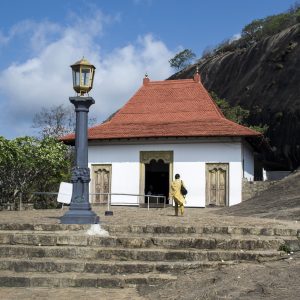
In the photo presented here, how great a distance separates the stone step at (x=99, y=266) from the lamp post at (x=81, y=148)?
2249 mm

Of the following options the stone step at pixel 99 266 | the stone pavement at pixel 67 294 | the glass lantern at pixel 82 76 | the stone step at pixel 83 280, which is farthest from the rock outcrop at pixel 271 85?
the stone pavement at pixel 67 294

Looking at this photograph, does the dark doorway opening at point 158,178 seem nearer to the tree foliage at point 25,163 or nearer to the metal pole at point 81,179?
the tree foliage at point 25,163

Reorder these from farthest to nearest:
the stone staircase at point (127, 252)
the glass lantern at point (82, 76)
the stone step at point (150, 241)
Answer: the glass lantern at point (82, 76)
the stone step at point (150, 241)
the stone staircase at point (127, 252)

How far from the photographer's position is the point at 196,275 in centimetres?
706

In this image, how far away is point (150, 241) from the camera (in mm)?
8148

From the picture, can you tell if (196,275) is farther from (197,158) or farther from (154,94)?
(154,94)

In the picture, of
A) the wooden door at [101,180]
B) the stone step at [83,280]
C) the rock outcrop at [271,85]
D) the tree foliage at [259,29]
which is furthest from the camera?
the tree foliage at [259,29]

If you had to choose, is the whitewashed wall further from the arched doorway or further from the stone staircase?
the stone staircase

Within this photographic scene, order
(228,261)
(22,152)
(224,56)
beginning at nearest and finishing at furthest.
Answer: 1. (228,261)
2. (22,152)
3. (224,56)

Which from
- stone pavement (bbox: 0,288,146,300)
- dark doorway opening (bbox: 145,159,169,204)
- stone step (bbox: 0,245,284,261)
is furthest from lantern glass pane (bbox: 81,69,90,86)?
dark doorway opening (bbox: 145,159,169,204)

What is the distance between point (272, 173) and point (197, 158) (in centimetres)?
1512

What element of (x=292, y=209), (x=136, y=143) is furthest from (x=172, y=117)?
(x=292, y=209)

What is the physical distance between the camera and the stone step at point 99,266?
725 centimetres

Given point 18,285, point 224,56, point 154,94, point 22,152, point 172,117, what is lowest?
point 18,285
